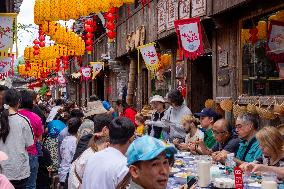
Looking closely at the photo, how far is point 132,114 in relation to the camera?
14875 millimetres

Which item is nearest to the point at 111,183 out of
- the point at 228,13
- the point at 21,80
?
the point at 228,13

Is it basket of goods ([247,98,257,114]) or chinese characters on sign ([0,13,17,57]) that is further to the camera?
chinese characters on sign ([0,13,17,57])

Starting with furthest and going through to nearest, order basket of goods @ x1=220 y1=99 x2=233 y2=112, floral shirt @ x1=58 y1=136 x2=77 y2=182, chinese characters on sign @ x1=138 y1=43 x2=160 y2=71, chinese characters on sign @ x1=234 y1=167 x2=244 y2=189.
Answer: chinese characters on sign @ x1=138 y1=43 x2=160 y2=71 < basket of goods @ x1=220 y1=99 x2=233 y2=112 < floral shirt @ x1=58 y1=136 x2=77 y2=182 < chinese characters on sign @ x1=234 y1=167 x2=244 y2=189

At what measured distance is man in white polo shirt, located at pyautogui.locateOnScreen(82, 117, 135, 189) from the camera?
4484 millimetres

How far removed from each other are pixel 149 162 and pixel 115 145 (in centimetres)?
150

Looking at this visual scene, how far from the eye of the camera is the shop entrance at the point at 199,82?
14352 millimetres

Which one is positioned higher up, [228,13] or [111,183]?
[228,13]

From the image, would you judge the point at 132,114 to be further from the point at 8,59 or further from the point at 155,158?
the point at 155,158

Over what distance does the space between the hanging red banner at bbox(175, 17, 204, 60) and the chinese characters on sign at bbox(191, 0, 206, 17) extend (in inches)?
27.7

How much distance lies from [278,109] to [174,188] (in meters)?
4.03

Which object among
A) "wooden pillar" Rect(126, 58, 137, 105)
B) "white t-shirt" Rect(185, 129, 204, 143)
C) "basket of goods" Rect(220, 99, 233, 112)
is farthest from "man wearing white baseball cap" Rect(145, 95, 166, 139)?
"wooden pillar" Rect(126, 58, 137, 105)

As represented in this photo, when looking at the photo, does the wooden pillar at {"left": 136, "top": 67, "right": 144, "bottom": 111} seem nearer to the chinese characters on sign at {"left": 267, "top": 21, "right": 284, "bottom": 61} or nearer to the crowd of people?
the crowd of people

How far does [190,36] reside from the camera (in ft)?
37.5

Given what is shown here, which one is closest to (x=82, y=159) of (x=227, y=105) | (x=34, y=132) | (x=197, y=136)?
(x=34, y=132)
